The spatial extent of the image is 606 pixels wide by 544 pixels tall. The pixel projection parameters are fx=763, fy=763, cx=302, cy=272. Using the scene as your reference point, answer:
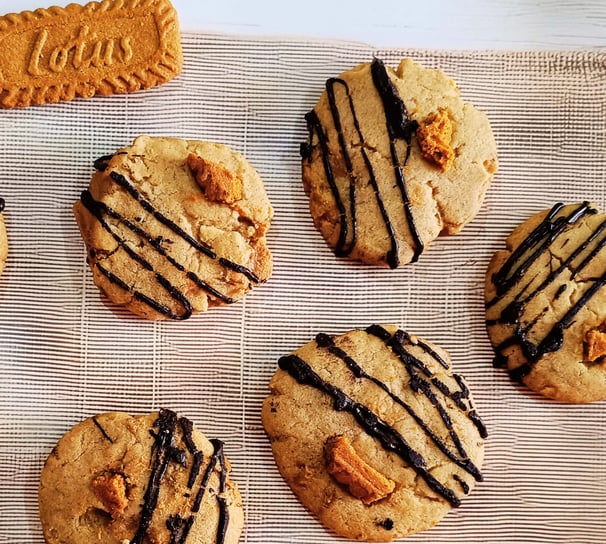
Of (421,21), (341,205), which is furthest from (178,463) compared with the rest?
(421,21)

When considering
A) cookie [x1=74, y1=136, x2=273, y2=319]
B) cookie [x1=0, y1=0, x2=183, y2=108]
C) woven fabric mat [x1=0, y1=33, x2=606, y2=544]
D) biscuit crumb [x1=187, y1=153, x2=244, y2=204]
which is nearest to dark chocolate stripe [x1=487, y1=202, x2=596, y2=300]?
woven fabric mat [x1=0, y1=33, x2=606, y2=544]

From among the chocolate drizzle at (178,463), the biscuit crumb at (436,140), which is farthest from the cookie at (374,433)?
the biscuit crumb at (436,140)

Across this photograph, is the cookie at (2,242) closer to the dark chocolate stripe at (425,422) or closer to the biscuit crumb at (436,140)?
the dark chocolate stripe at (425,422)

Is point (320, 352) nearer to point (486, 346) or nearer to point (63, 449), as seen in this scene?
point (486, 346)

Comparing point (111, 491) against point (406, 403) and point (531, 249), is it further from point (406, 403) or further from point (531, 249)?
point (531, 249)

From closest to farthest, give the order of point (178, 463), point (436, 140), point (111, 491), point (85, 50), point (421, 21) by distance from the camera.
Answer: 1. point (111, 491)
2. point (178, 463)
3. point (436, 140)
4. point (85, 50)
5. point (421, 21)

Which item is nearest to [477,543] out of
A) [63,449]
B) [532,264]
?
[532,264]
